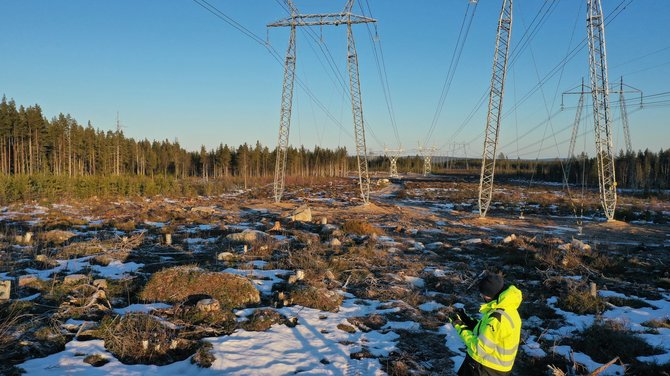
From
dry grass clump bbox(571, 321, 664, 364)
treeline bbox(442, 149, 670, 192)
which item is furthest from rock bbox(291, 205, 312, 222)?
treeline bbox(442, 149, 670, 192)

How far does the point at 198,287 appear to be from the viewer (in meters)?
9.06

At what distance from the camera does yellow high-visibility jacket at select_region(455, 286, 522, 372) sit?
4.11 meters

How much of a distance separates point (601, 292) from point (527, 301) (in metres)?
2.44

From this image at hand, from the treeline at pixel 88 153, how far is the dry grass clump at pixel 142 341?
40811 millimetres

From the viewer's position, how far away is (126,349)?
639 cm

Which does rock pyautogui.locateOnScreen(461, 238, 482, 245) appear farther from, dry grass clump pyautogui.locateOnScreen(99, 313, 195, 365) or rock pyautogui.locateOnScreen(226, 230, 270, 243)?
dry grass clump pyautogui.locateOnScreen(99, 313, 195, 365)

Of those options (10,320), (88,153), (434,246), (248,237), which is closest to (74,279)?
(10,320)

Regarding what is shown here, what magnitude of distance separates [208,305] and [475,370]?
5541 millimetres

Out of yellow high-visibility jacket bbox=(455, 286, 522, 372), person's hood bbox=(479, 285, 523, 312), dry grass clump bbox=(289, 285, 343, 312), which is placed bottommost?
dry grass clump bbox=(289, 285, 343, 312)

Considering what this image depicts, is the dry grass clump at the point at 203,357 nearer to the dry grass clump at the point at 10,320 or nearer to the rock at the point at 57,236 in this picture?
the dry grass clump at the point at 10,320

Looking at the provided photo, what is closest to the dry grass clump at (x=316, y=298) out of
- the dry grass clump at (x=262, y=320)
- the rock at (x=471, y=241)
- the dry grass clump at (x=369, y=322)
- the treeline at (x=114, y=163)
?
the dry grass clump at (x=369, y=322)

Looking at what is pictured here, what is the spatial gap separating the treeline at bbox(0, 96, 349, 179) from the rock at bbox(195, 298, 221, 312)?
133ft

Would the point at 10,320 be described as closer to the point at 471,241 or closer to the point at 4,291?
the point at 4,291

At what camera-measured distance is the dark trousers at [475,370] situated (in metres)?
4.29
